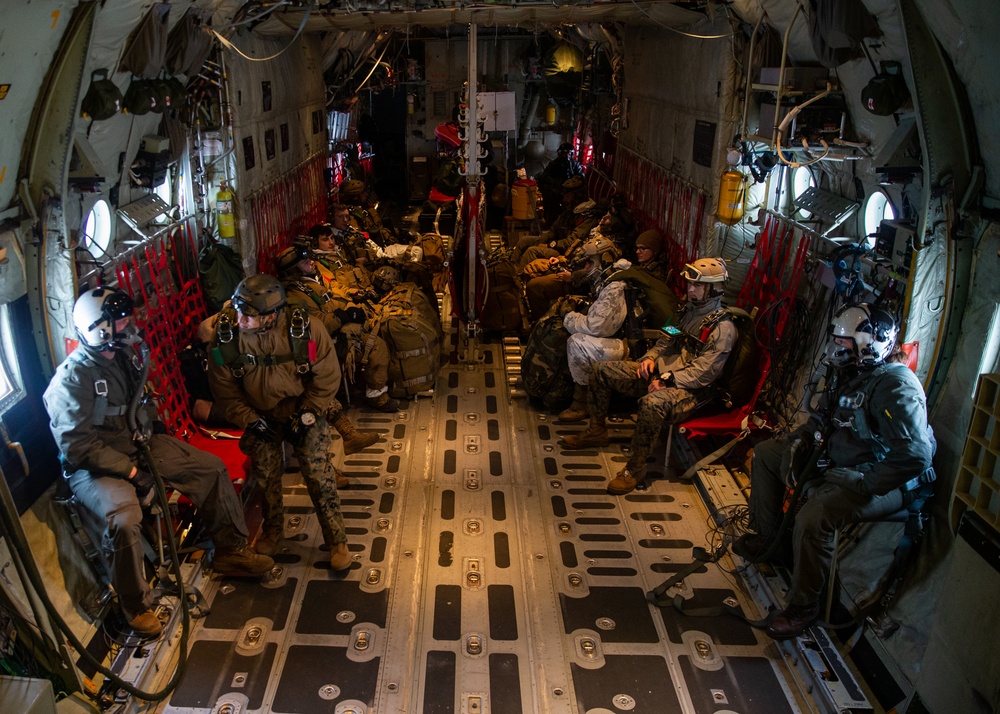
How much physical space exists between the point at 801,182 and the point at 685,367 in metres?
2.06

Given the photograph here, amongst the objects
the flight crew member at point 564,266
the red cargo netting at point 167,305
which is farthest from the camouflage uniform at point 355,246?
the red cargo netting at point 167,305

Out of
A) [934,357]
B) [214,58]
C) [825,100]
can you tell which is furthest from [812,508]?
[214,58]

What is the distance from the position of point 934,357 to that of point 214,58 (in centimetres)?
591

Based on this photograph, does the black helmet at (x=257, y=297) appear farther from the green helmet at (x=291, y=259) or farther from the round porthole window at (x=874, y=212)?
the round porthole window at (x=874, y=212)

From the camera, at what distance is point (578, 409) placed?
7.05m

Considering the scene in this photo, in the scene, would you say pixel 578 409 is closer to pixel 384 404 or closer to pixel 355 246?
pixel 384 404

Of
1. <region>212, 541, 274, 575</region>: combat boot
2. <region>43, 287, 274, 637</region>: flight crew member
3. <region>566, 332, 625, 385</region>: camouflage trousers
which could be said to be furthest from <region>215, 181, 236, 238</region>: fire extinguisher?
<region>566, 332, 625, 385</region>: camouflage trousers

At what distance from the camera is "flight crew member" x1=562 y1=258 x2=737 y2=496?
5841 millimetres

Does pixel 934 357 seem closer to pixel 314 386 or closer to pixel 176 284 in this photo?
pixel 314 386

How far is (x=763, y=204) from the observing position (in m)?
6.73

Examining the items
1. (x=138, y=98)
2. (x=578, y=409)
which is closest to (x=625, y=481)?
(x=578, y=409)

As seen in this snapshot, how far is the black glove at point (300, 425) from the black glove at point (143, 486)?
86 cm

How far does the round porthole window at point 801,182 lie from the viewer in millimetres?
6320

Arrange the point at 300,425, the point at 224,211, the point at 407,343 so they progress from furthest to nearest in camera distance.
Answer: the point at 407,343 → the point at 224,211 → the point at 300,425
